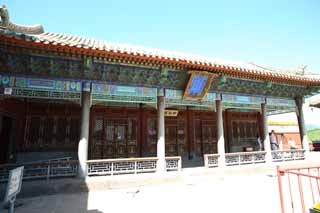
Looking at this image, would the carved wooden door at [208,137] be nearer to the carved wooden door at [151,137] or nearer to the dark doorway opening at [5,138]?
the carved wooden door at [151,137]

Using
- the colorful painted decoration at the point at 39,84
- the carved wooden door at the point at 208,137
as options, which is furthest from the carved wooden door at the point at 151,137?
the colorful painted decoration at the point at 39,84

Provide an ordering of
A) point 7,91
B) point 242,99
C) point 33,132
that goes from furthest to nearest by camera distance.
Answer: point 242,99 < point 33,132 < point 7,91

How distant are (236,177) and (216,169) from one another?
742mm

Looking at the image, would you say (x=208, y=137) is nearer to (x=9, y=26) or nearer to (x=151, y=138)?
(x=151, y=138)

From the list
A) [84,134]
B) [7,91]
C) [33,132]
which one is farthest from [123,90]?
[33,132]

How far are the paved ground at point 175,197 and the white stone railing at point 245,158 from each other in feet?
2.99

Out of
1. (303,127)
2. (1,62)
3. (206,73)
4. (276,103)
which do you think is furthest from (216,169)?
(1,62)

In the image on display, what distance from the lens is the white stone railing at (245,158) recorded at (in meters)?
7.40

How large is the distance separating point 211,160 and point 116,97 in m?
4.28

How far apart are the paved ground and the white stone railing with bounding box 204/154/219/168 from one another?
0.35m

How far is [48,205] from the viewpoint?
4301 mm

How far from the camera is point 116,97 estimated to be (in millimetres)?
6395

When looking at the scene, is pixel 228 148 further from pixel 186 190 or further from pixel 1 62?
pixel 1 62

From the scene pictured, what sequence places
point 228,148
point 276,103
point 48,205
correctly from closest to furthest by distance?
point 48,205, point 276,103, point 228,148
